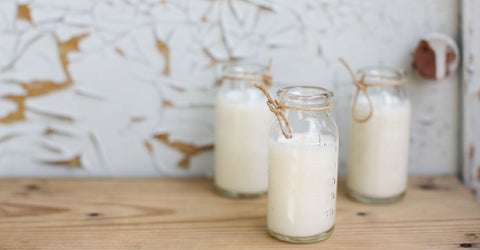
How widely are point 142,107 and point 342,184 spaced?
19.1 inches

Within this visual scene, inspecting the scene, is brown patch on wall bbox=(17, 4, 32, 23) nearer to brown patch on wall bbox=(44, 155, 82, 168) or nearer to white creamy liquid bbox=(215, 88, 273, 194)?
brown patch on wall bbox=(44, 155, 82, 168)

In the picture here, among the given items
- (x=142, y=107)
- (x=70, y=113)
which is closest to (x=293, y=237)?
(x=142, y=107)

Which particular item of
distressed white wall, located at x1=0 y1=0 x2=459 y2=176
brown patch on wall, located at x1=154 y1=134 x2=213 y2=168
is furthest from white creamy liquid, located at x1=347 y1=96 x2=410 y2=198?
brown patch on wall, located at x1=154 y1=134 x2=213 y2=168

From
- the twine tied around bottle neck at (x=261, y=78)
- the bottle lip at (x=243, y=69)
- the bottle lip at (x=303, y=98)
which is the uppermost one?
the bottle lip at (x=243, y=69)

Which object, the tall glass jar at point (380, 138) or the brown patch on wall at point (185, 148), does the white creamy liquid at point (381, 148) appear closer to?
the tall glass jar at point (380, 138)

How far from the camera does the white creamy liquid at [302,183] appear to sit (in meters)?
0.80

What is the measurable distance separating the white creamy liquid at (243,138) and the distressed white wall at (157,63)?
120mm

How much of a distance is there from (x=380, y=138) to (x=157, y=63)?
51 centimetres

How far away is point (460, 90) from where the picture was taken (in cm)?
112

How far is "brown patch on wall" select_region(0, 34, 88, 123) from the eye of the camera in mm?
1082

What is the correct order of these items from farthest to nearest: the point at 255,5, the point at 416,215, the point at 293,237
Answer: the point at 255,5, the point at 416,215, the point at 293,237

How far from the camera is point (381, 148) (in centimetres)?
97

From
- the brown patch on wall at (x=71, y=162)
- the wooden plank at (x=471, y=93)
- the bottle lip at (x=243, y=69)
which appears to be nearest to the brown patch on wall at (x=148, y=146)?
the brown patch on wall at (x=71, y=162)

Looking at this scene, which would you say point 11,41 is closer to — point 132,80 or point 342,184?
point 132,80
